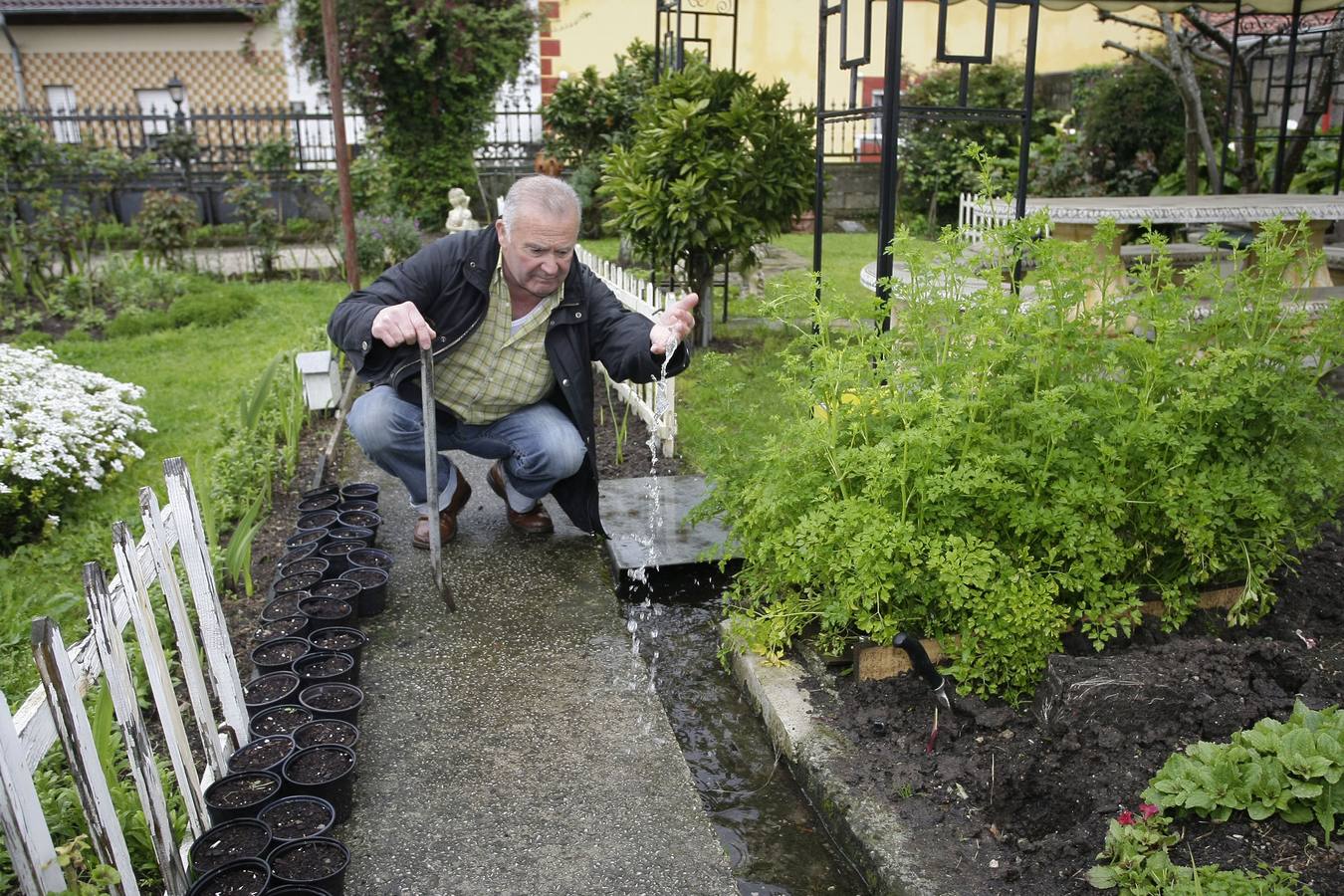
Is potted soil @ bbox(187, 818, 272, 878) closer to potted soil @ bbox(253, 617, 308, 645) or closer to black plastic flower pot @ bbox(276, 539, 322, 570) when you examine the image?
potted soil @ bbox(253, 617, 308, 645)

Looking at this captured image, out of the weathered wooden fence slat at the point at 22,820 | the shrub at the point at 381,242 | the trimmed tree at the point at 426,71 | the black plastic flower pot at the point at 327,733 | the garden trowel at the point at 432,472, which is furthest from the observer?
the trimmed tree at the point at 426,71

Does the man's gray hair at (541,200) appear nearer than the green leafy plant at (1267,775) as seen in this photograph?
No

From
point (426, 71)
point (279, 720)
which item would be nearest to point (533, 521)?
point (279, 720)

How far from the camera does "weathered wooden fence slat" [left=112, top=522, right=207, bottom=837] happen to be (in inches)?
74.6

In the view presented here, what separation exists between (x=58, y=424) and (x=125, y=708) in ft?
9.28

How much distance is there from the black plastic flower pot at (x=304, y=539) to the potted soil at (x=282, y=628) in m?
0.57

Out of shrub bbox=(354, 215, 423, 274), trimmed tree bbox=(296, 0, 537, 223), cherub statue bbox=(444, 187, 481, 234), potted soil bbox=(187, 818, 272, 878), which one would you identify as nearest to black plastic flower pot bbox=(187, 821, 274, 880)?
potted soil bbox=(187, 818, 272, 878)

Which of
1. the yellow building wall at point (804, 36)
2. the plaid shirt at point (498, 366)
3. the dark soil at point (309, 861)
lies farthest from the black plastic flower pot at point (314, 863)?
the yellow building wall at point (804, 36)

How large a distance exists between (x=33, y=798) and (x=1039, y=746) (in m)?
1.95

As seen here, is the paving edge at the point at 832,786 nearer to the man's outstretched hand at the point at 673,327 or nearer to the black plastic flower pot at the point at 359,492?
the man's outstretched hand at the point at 673,327

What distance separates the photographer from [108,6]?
54.0ft

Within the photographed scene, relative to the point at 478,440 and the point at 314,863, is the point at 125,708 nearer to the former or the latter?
the point at 314,863

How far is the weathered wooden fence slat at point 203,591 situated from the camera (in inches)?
88.8

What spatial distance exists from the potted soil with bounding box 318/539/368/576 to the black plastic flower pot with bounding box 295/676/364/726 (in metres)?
0.80
